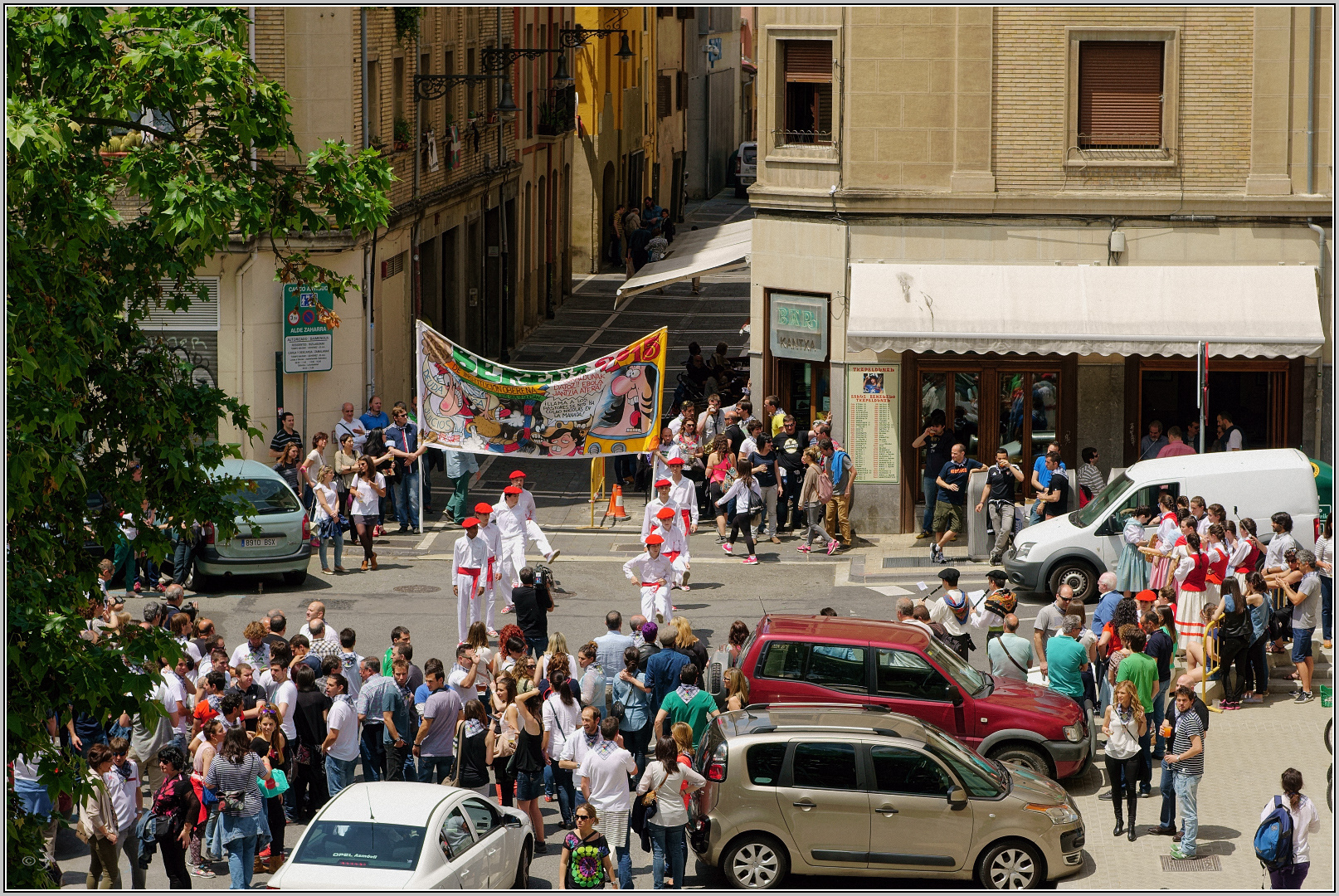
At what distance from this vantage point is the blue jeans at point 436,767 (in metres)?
15.1

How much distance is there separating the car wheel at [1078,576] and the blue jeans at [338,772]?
33.4 ft

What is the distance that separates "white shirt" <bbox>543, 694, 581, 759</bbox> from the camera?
580 inches

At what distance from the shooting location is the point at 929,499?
2527cm

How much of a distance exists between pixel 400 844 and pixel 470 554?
784cm

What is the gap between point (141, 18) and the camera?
11.5 meters

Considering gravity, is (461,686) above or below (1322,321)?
below

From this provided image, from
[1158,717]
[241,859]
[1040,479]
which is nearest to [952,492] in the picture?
[1040,479]

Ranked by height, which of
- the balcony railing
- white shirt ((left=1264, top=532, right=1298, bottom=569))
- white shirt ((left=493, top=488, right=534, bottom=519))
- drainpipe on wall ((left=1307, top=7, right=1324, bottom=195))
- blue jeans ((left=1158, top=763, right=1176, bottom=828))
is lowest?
blue jeans ((left=1158, top=763, right=1176, bottom=828))

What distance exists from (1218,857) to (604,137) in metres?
41.4

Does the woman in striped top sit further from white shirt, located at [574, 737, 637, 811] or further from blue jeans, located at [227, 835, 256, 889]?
white shirt, located at [574, 737, 637, 811]

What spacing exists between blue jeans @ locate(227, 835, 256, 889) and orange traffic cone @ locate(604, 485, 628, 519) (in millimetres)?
13483

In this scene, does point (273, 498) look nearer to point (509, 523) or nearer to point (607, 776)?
point (509, 523)

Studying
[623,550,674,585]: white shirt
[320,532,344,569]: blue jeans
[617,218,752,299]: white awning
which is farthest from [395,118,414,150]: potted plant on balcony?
[623,550,674,585]: white shirt

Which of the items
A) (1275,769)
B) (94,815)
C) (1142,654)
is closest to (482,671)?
(94,815)
